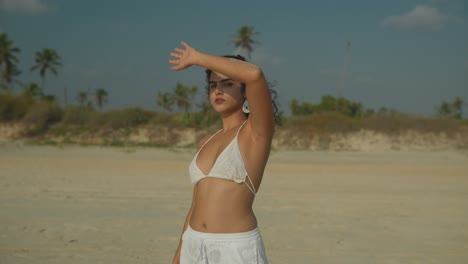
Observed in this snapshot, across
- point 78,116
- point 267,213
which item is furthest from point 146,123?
point 267,213

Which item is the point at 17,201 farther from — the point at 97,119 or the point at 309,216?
the point at 97,119

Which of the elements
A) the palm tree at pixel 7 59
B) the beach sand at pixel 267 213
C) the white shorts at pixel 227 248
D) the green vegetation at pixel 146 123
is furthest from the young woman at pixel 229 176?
the palm tree at pixel 7 59

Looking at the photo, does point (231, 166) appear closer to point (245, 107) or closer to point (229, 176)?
point (229, 176)

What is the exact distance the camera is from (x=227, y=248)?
2.30 metres

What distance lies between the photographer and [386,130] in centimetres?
2611

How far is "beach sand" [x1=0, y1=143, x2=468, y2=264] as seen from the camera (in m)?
5.94

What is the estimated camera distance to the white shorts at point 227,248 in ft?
7.51

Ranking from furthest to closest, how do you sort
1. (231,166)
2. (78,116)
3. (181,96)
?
(181,96)
(78,116)
(231,166)

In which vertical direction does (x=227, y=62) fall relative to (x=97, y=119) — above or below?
above

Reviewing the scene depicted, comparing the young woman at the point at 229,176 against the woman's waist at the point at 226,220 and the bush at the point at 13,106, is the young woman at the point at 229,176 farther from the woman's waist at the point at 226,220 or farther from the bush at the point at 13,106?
the bush at the point at 13,106

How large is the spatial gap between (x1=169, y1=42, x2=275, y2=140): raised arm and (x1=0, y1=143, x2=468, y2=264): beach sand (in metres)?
3.57

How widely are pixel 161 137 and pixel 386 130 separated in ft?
37.9

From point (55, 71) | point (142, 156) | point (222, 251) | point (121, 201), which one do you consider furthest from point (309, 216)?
point (55, 71)

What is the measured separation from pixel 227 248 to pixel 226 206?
0.19 meters
